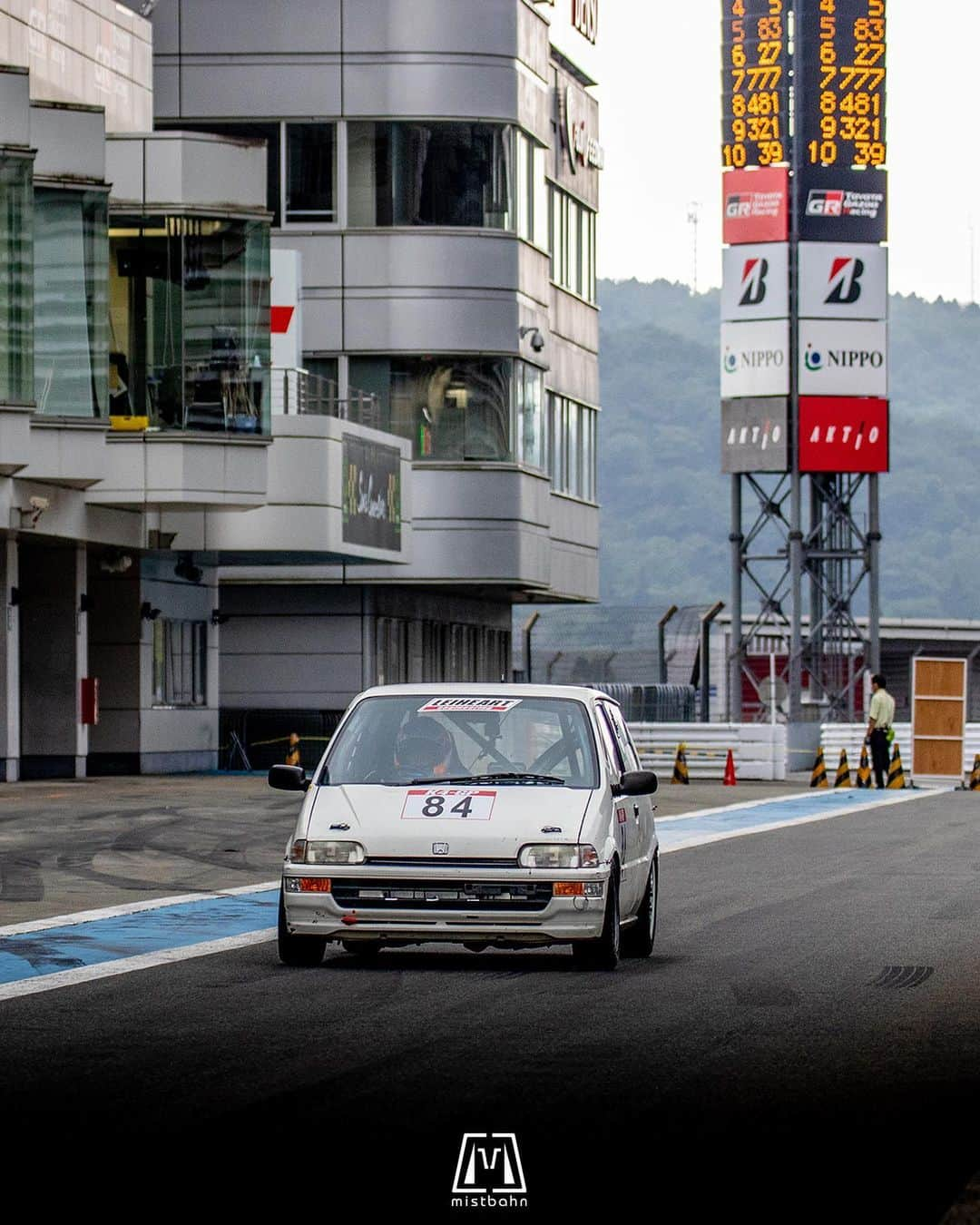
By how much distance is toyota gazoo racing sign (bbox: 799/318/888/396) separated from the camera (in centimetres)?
5850

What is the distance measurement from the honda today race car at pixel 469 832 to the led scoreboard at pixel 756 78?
45.4m

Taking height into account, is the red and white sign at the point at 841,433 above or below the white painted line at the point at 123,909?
above

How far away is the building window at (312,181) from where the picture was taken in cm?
4688

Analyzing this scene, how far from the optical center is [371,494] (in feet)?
139

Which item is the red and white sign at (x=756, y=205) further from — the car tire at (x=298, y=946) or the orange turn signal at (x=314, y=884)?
the orange turn signal at (x=314, y=884)

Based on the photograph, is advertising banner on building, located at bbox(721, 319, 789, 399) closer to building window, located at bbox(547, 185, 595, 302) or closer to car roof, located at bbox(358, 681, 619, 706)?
building window, located at bbox(547, 185, 595, 302)

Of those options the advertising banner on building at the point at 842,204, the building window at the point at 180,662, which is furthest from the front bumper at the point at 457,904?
the advertising banner on building at the point at 842,204

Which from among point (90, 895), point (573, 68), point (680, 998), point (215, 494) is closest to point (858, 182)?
point (573, 68)

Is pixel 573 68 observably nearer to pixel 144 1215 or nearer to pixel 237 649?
pixel 237 649

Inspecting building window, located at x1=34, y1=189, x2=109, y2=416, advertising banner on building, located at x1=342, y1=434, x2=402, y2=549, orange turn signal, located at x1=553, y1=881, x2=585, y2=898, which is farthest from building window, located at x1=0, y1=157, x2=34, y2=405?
orange turn signal, located at x1=553, y1=881, x2=585, y2=898

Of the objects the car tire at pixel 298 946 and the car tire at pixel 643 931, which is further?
the car tire at pixel 643 931

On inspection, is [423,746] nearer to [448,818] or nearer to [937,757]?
[448,818]

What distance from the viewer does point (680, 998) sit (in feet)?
42.1

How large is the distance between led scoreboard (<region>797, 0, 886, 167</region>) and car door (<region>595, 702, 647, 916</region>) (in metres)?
44.8
